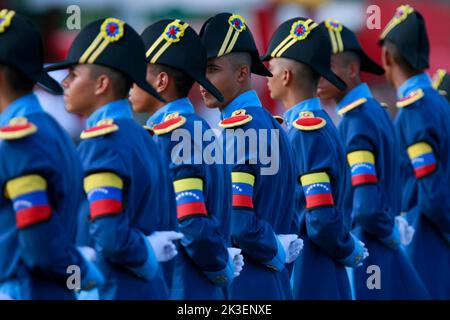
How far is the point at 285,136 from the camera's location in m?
10.2

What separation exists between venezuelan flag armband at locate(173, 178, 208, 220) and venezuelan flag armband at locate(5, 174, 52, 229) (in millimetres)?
1695

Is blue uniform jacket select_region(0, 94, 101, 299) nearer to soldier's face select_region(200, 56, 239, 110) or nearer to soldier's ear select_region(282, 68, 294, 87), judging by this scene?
soldier's face select_region(200, 56, 239, 110)

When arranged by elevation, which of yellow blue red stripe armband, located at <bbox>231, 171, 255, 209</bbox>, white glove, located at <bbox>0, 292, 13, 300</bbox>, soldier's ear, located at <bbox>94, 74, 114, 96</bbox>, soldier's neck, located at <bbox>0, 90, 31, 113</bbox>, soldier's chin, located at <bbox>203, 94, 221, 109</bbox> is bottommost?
yellow blue red stripe armband, located at <bbox>231, 171, 255, 209</bbox>

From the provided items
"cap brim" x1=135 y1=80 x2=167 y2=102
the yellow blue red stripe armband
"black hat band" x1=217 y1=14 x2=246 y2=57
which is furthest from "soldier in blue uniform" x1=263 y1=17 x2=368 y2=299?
"cap brim" x1=135 y1=80 x2=167 y2=102

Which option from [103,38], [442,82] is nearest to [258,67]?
[103,38]

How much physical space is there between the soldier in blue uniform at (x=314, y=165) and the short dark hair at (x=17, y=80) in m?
2.89

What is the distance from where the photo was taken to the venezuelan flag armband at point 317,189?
34.8 feet

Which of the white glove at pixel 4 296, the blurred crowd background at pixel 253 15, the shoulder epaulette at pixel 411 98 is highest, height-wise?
the white glove at pixel 4 296

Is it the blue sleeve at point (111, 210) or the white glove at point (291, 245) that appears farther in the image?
the white glove at point (291, 245)

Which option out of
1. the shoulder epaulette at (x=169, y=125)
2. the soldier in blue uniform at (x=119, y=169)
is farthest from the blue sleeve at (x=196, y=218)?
the soldier in blue uniform at (x=119, y=169)

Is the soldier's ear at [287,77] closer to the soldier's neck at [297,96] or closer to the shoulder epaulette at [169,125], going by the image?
the soldier's neck at [297,96]

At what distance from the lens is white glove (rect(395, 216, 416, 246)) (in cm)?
1209

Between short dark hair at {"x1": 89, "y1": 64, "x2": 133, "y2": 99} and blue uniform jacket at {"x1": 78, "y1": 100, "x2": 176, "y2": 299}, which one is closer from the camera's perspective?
blue uniform jacket at {"x1": 78, "y1": 100, "x2": 176, "y2": 299}

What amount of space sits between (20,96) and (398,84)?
5869 mm
